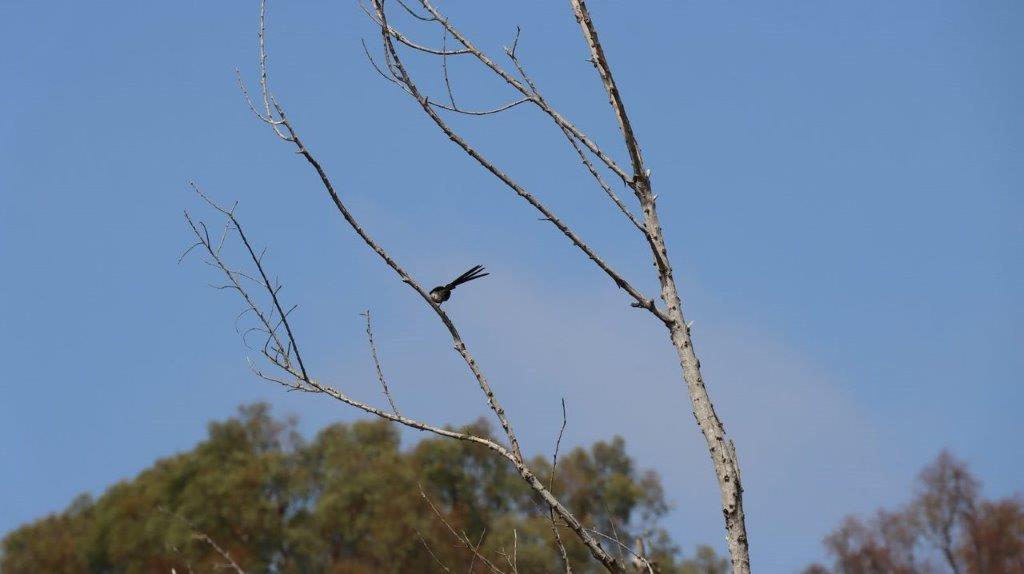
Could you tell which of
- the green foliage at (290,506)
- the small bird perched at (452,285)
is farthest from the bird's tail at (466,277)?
the green foliage at (290,506)

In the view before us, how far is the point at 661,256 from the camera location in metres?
2.79

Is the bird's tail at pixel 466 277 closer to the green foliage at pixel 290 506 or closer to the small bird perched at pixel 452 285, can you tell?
the small bird perched at pixel 452 285

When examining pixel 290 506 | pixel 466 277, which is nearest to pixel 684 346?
pixel 466 277

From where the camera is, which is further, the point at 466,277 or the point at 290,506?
the point at 290,506

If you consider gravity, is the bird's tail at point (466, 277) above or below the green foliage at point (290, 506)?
below

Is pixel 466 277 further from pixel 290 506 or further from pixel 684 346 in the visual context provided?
pixel 290 506

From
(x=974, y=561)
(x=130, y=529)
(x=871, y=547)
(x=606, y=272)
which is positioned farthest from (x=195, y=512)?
(x=606, y=272)

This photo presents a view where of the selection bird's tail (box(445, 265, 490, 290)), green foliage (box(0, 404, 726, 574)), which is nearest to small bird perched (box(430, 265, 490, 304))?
bird's tail (box(445, 265, 490, 290))

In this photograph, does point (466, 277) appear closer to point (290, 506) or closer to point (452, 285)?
point (452, 285)

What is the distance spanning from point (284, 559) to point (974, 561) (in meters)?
28.1

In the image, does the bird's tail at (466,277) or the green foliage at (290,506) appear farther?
the green foliage at (290,506)

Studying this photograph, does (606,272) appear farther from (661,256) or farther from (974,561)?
(974,561)

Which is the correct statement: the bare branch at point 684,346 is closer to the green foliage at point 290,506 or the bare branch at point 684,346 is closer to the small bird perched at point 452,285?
the small bird perched at point 452,285

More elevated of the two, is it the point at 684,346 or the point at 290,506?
the point at 290,506
